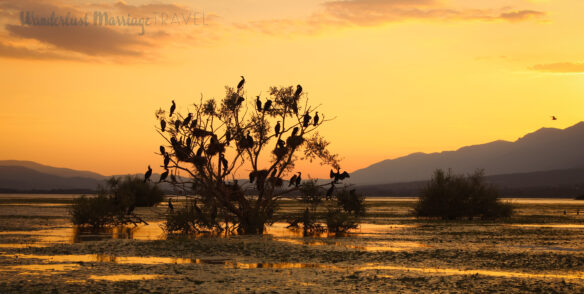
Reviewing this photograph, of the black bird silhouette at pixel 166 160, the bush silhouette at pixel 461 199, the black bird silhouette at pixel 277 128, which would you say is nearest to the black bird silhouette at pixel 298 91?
the black bird silhouette at pixel 277 128

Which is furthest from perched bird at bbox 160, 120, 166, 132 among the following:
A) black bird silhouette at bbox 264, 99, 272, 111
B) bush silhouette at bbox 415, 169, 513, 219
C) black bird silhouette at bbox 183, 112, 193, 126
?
bush silhouette at bbox 415, 169, 513, 219

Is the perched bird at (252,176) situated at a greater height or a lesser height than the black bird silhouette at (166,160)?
lesser

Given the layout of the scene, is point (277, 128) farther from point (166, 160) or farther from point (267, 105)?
point (166, 160)

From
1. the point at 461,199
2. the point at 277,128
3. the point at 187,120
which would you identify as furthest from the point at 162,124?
the point at 461,199

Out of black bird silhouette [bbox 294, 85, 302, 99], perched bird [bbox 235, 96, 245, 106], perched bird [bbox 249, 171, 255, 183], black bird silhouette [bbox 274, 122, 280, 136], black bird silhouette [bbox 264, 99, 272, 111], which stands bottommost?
perched bird [bbox 249, 171, 255, 183]

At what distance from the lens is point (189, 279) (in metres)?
16.5

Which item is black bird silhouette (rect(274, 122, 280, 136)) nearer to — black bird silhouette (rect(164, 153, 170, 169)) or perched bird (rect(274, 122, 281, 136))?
perched bird (rect(274, 122, 281, 136))

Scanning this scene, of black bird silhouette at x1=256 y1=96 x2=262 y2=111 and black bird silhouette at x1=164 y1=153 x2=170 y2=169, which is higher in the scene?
black bird silhouette at x1=256 y1=96 x2=262 y2=111

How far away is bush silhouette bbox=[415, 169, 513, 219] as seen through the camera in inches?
1873

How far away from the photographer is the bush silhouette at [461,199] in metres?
47.6

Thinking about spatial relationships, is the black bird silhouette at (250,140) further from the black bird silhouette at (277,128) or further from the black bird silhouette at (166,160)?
the black bird silhouette at (166,160)

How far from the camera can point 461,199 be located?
157 ft

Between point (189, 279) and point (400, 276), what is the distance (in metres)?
5.50

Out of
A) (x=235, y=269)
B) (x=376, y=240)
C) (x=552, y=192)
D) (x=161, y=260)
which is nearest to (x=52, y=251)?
(x=161, y=260)
